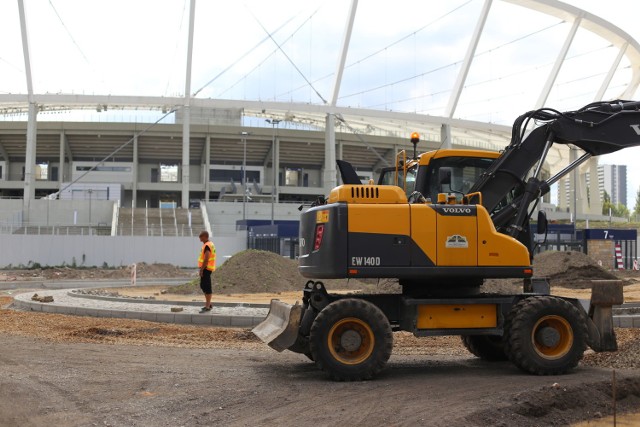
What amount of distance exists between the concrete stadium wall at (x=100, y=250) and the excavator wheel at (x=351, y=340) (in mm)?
31478

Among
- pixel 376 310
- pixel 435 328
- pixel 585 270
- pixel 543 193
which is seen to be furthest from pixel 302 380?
pixel 585 270

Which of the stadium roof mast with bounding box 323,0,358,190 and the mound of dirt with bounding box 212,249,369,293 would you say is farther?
the stadium roof mast with bounding box 323,0,358,190

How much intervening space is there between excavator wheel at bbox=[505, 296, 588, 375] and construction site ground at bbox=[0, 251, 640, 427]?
0.19 meters

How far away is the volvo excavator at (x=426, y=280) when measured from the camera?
7430mm

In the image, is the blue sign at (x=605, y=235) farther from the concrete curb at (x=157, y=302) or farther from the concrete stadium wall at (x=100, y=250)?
the concrete curb at (x=157, y=302)

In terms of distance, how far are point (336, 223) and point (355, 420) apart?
2405 mm

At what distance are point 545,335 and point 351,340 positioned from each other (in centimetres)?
223

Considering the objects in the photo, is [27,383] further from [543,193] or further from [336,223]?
[543,193]

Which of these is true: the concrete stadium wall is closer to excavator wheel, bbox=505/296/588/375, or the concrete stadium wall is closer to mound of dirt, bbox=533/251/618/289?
mound of dirt, bbox=533/251/618/289

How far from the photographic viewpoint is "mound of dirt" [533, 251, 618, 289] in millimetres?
24656

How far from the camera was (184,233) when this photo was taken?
45.5 metres

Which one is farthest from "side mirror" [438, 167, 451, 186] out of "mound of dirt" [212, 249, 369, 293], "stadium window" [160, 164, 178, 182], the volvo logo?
"stadium window" [160, 164, 178, 182]

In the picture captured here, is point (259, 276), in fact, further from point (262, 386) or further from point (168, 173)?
point (168, 173)

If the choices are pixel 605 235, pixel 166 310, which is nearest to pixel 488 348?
pixel 166 310
